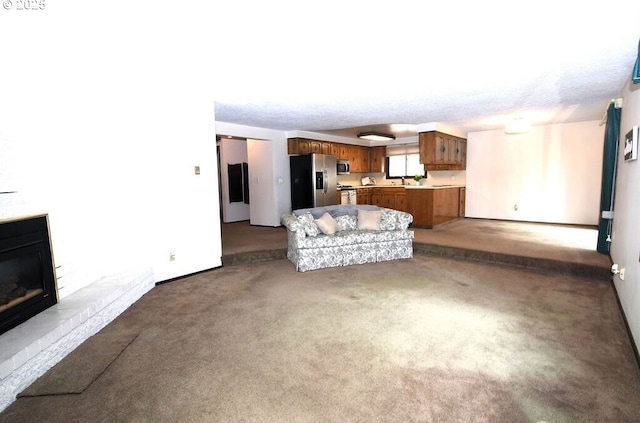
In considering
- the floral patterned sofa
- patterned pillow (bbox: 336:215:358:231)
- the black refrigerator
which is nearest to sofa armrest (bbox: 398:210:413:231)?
the floral patterned sofa

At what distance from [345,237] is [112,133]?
3.05 metres

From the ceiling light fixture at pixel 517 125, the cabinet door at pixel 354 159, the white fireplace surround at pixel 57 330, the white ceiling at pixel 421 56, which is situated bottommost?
the white fireplace surround at pixel 57 330

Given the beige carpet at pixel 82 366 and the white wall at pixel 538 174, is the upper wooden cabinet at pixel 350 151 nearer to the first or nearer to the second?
the white wall at pixel 538 174

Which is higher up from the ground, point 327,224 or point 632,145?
point 632,145

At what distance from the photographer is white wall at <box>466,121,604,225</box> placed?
657 cm

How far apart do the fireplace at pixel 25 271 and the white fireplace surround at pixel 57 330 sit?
0.27ft

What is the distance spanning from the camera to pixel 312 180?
702 cm

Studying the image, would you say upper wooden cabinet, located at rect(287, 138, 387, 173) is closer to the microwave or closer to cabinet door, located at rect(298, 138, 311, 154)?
cabinet door, located at rect(298, 138, 311, 154)

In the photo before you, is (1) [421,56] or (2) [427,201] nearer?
(1) [421,56]

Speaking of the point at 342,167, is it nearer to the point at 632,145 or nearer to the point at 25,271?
the point at 632,145

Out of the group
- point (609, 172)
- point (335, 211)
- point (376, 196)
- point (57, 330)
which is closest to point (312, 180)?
point (335, 211)

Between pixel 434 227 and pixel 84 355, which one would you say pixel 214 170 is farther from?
pixel 434 227

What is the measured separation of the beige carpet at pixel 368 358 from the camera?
5.92ft

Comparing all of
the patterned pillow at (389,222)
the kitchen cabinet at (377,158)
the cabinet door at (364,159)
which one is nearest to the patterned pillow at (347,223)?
the patterned pillow at (389,222)
